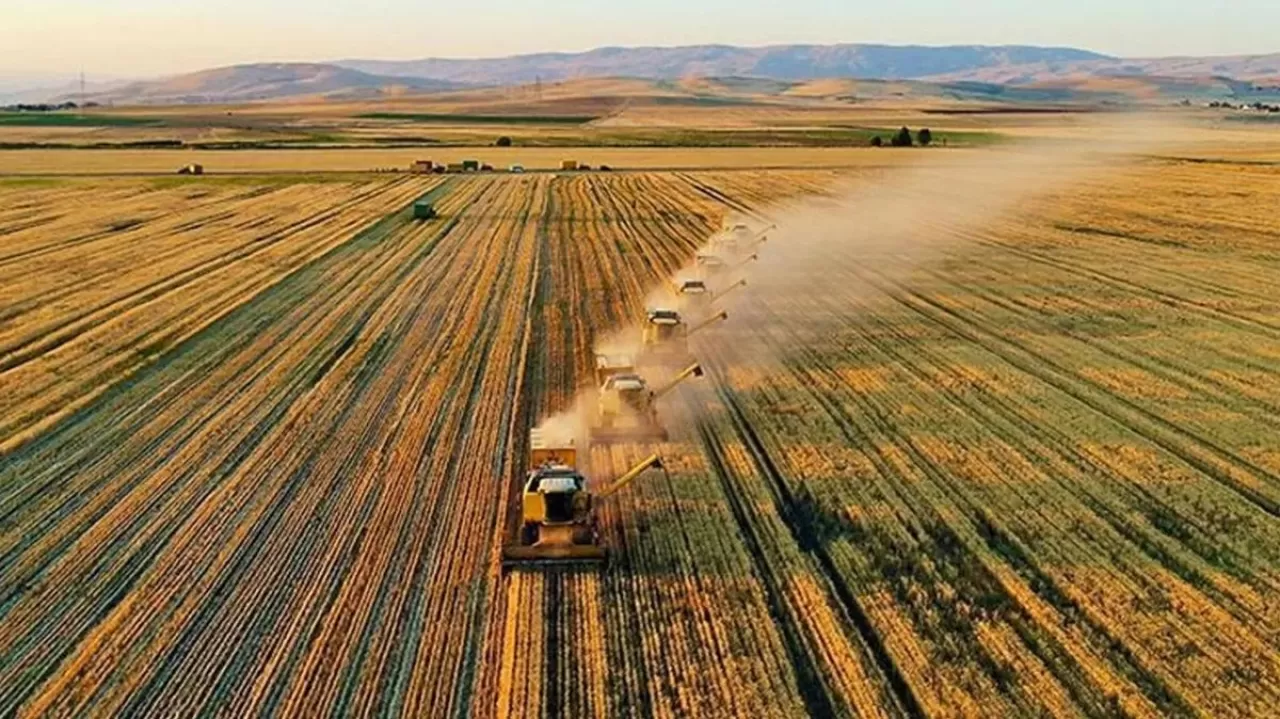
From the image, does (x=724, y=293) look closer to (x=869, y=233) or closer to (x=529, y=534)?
(x=529, y=534)

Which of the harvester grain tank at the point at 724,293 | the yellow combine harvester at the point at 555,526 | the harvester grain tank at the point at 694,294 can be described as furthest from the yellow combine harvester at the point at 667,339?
the yellow combine harvester at the point at 555,526

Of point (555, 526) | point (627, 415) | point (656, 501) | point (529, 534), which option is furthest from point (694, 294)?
point (555, 526)

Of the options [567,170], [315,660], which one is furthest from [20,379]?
[567,170]

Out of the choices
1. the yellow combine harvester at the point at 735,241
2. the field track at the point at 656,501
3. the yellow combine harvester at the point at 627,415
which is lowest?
the field track at the point at 656,501

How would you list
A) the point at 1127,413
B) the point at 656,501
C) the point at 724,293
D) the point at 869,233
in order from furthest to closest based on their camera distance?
the point at 869,233 < the point at 724,293 < the point at 1127,413 < the point at 656,501

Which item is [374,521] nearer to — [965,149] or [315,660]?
[315,660]

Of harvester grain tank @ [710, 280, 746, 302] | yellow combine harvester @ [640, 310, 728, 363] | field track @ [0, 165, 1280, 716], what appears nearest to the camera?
field track @ [0, 165, 1280, 716]

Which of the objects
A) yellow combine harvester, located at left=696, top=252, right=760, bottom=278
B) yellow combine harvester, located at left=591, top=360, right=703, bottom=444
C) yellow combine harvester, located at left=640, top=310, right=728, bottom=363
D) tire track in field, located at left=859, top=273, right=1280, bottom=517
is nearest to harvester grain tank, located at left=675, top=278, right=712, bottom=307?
yellow combine harvester, located at left=696, top=252, right=760, bottom=278

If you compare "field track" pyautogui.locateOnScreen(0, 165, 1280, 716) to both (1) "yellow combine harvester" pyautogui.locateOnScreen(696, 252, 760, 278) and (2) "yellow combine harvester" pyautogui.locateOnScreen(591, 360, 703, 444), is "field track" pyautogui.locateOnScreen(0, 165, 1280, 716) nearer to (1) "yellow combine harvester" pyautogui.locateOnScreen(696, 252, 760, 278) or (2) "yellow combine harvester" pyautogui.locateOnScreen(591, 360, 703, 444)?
(2) "yellow combine harvester" pyautogui.locateOnScreen(591, 360, 703, 444)

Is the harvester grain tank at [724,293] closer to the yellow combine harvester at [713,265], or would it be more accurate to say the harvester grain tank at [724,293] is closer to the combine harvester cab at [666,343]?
the yellow combine harvester at [713,265]
